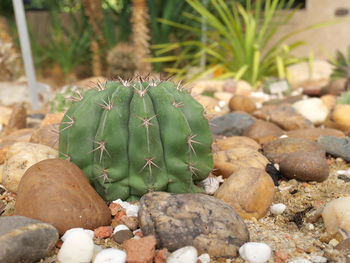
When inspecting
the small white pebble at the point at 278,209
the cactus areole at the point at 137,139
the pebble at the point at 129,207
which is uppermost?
the cactus areole at the point at 137,139

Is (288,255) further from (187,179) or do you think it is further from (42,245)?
(42,245)

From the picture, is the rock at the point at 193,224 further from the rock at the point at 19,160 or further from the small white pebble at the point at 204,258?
the rock at the point at 19,160

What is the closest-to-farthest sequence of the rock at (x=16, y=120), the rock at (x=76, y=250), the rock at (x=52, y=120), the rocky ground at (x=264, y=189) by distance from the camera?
the rock at (x=76, y=250)
the rocky ground at (x=264, y=189)
the rock at (x=52, y=120)
the rock at (x=16, y=120)

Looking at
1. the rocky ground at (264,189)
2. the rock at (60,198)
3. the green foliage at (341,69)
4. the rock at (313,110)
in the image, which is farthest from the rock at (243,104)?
the rock at (60,198)

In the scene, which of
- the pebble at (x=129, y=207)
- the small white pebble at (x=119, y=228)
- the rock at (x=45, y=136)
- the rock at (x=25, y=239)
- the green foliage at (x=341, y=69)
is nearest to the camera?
the rock at (x=25, y=239)

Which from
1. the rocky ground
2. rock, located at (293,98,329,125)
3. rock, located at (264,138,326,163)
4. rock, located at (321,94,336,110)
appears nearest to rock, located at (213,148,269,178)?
the rocky ground

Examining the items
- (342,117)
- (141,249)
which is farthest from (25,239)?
(342,117)

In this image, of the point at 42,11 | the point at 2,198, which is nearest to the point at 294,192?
the point at 2,198
